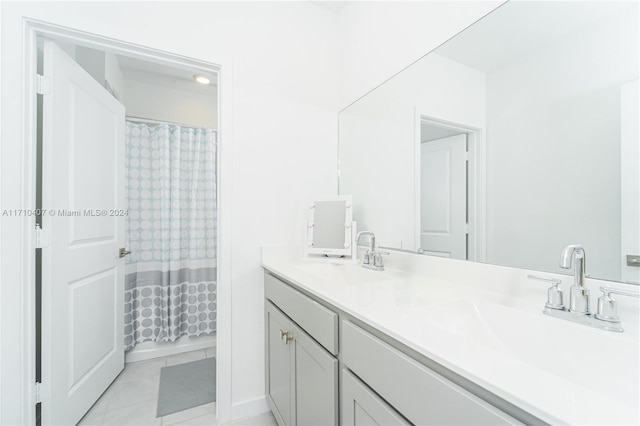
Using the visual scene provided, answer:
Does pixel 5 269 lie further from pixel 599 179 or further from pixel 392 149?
pixel 599 179

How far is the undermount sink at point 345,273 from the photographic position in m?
1.36

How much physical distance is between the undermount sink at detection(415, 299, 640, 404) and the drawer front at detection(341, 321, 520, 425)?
13 centimetres

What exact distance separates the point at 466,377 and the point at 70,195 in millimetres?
1961

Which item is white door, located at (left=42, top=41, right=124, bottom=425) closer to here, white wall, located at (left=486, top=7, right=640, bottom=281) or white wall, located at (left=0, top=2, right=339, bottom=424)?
white wall, located at (left=0, top=2, right=339, bottom=424)

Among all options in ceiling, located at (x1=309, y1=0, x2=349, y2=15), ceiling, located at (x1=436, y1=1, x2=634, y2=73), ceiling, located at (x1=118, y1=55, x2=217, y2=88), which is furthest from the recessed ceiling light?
ceiling, located at (x1=436, y1=1, x2=634, y2=73)

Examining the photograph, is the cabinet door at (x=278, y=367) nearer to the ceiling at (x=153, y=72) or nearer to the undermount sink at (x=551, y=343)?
the undermount sink at (x=551, y=343)

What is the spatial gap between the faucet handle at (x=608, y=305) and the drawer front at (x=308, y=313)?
71 centimetres

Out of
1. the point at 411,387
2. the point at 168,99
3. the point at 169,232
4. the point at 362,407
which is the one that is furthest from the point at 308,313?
the point at 168,99

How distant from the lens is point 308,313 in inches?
43.6

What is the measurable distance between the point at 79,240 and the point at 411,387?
1866 mm

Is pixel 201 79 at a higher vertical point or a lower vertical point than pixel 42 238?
higher

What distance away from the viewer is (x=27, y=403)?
1243 mm

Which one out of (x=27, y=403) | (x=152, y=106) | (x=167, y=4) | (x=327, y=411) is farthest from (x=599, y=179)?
(x=152, y=106)

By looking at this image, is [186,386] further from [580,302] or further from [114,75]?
[114,75]
